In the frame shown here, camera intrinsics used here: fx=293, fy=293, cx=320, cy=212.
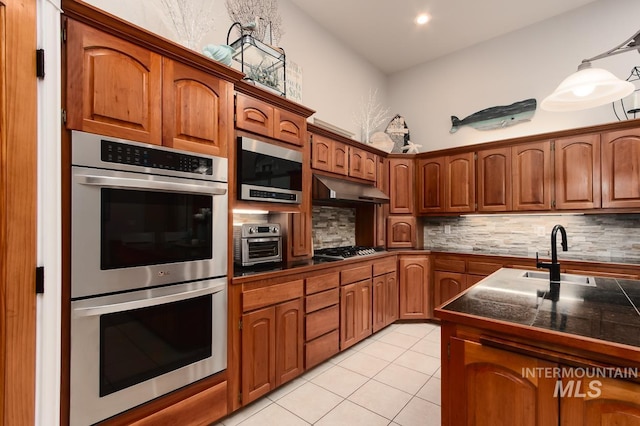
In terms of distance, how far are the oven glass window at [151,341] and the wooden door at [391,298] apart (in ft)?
7.74

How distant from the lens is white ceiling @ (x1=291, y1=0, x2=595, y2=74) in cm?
337

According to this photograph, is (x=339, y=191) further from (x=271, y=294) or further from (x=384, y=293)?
(x=384, y=293)

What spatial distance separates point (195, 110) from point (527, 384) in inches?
85.2

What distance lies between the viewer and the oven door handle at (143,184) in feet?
4.57

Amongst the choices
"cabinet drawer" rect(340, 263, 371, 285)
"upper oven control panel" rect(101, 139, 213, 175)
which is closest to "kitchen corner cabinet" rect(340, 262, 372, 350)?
"cabinet drawer" rect(340, 263, 371, 285)

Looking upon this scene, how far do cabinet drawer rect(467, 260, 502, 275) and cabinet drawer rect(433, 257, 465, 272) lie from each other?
8 centimetres

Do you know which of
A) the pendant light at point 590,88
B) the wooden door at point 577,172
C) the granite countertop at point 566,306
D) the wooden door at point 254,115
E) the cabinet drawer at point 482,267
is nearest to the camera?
the granite countertop at point 566,306

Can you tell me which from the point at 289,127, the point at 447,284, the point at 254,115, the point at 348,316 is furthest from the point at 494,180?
the point at 254,115

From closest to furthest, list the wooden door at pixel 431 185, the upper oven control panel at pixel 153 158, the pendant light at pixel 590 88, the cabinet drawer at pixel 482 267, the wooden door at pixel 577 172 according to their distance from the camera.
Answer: the upper oven control panel at pixel 153 158 → the pendant light at pixel 590 88 → the wooden door at pixel 577 172 → the cabinet drawer at pixel 482 267 → the wooden door at pixel 431 185

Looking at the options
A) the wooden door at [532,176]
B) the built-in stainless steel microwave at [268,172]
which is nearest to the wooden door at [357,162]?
the built-in stainless steel microwave at [268,172]

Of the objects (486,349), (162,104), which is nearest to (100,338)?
(162,104)

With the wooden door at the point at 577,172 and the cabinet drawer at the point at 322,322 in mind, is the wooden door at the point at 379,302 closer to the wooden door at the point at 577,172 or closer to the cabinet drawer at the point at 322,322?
the cabinet drawer at the point at 322,322

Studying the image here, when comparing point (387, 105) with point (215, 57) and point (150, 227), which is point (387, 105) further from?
point (150, 227)

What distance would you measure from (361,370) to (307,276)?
40.1 inches
